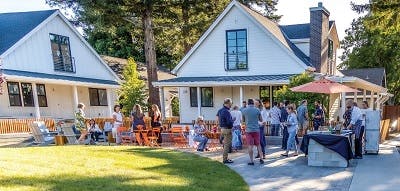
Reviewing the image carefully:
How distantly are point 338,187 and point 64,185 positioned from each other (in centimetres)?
548

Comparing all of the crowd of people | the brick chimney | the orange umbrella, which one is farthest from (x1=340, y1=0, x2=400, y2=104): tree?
the crowd of people

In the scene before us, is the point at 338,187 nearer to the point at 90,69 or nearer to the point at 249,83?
the point at 249,83

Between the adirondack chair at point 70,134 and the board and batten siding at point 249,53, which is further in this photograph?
the board and batten siding at point 249,53

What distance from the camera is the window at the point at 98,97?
2509 centimetres

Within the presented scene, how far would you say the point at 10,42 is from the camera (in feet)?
60.7

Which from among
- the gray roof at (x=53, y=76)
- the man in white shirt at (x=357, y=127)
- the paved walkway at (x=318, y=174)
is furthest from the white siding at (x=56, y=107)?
the man in white shirt at (x=357, y=127)

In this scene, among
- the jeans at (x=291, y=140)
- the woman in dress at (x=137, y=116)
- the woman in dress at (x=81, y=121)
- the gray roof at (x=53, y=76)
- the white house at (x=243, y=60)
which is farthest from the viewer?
the white house at (x=243, y=60)

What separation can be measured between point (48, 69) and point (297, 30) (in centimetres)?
1726

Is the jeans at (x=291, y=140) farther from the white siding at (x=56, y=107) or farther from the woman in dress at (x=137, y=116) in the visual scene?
the white siding at (x=56, y=107)

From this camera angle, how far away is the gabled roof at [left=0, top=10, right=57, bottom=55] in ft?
61.5

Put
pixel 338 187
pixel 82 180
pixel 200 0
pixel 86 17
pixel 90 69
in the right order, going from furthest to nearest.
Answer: pixel 90 69, pixel 200 0, pixel 86 17, pixel 338 187, pixel 82 180

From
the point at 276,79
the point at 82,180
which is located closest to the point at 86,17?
the point at 276,79

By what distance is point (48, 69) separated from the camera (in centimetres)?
2066

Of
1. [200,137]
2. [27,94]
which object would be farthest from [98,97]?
[200,137]
